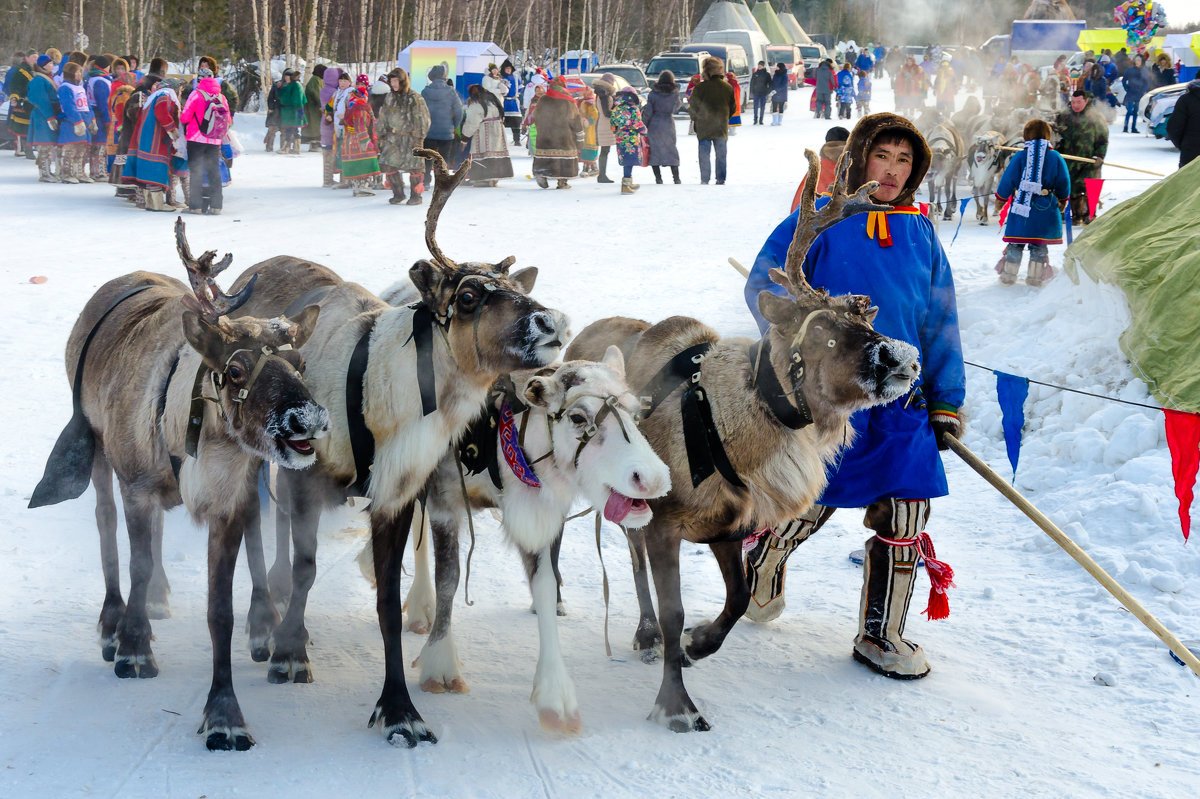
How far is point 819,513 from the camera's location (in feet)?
15.0

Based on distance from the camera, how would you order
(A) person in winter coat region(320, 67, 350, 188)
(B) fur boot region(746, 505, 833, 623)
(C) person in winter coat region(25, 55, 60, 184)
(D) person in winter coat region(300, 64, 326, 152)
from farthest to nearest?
(D) person in winter coat region(300, 64, 326, 152) → (A) person in winter coat region(320, 67, 350, 188) → (C) person in winter coat region(25, 55, 60, 184) → (B) fur boot region(746, 505, 833, 623)

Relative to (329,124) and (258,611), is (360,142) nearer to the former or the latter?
(329,124)

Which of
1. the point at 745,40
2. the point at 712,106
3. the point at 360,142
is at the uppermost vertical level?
the point at 745,40

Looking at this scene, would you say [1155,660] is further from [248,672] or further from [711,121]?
[711,121]

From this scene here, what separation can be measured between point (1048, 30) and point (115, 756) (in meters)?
39.2

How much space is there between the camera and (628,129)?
1778 centimetres

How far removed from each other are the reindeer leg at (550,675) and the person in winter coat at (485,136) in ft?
45.5

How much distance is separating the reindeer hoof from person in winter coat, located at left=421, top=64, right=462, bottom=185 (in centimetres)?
1319

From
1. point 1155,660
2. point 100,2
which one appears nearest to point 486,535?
point 1155,660

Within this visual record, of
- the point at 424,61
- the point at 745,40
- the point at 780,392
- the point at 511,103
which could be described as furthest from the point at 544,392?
the point at 745,40

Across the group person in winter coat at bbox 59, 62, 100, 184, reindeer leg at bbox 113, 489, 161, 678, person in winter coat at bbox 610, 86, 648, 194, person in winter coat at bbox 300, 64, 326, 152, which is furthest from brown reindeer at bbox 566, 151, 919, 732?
person in winter coat at bbox 300, 64, 326, 152

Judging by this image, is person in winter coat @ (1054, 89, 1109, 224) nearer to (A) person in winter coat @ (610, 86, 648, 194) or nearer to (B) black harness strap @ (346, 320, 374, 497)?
(A) person in winter coat @ (610, 86, 648, 194)

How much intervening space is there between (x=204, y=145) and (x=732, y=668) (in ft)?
37.3

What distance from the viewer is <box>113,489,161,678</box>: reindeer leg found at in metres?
4.12
